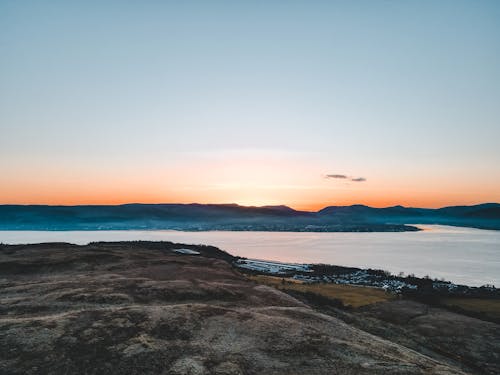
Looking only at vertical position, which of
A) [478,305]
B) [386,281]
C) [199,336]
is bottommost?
[386,281]

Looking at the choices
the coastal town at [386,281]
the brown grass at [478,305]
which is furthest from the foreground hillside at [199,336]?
the coastal town at [386,281]

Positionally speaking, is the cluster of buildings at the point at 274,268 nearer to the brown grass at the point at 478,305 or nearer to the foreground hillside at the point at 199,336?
the brown grass at the point at 478,305

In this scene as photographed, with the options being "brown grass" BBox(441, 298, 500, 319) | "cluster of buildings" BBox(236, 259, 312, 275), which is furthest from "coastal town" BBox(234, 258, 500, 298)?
"brown grass" BBox(441, 298, 500, 319)

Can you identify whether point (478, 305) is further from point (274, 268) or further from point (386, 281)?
point (274, 268)

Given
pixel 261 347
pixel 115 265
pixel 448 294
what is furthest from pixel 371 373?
pixel 448 294

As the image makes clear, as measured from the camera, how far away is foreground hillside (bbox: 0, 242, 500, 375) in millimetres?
24016

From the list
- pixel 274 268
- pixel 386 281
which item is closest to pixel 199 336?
pixel 386 281

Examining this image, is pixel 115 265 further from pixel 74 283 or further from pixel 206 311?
pixel 206 311

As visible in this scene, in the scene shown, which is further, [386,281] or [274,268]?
[274,268]

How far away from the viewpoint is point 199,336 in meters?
29.1

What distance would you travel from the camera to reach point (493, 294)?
9131cm

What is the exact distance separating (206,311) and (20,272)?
47.4 meters

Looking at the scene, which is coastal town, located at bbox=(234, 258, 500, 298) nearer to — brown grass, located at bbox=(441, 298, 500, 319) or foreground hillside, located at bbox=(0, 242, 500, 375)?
brown grass, located at bbox=(441, 298, 500, 319)

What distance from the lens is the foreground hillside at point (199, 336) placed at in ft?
78.8
